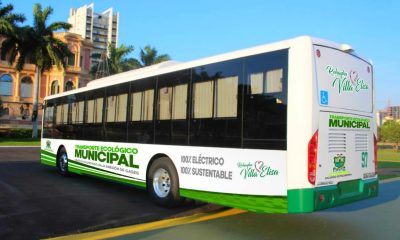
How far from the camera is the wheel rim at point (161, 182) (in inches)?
358

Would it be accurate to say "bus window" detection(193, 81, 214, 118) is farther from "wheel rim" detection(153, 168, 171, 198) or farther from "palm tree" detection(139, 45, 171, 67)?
"palm tree" detection(139, 45, 171, 67)

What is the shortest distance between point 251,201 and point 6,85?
73183 mm

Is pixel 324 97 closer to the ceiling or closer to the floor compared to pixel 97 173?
closer to the ceiling

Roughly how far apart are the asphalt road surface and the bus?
554mm

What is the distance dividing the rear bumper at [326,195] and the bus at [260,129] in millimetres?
14

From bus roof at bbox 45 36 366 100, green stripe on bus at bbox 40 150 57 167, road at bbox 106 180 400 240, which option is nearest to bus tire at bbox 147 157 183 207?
road at bbox 106 180 400 240

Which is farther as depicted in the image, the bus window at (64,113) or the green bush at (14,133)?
the green bush at (14,133)

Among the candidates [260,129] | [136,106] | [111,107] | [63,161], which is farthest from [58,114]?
[260,129]

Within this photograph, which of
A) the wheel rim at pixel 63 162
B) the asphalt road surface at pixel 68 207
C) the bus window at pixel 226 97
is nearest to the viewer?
the asphalt road surface at pixel 68 207

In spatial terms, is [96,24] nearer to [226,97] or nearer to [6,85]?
[6,85]

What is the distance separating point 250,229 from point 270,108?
6.73 feet

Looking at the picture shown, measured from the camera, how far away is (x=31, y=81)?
74.8 metres

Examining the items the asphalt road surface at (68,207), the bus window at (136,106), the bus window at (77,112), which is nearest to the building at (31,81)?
the bus window at (77,112)

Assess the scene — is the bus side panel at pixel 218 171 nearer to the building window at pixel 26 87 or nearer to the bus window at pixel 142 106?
the bus window at pixel 142 106
